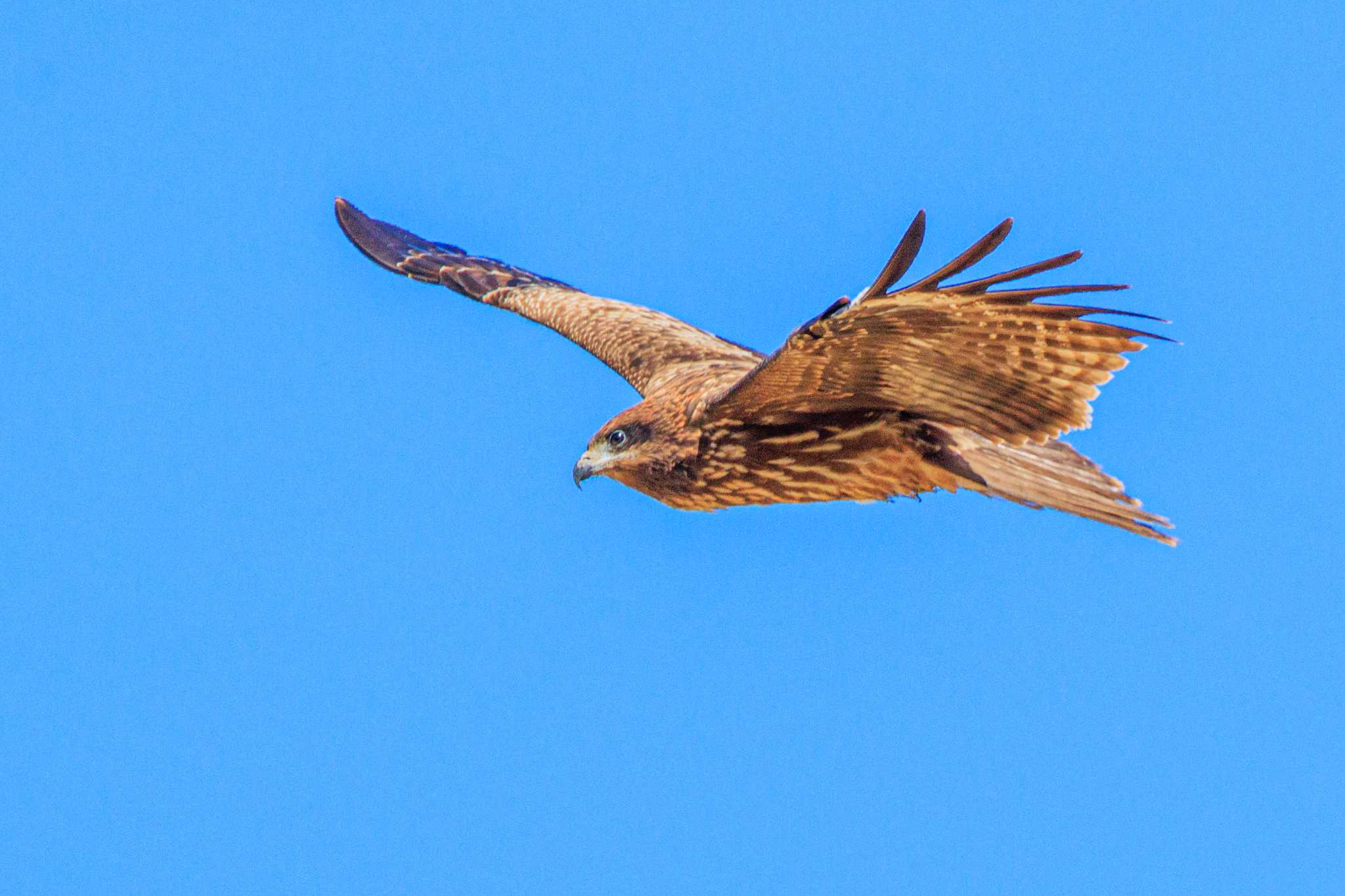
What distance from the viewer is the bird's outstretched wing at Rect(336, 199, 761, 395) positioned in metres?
9.97

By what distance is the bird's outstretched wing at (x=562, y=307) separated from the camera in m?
9.97

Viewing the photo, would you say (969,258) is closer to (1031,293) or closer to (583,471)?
(1031,293)

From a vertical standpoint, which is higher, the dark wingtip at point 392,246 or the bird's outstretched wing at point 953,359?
the dark wingtip at point 392,246

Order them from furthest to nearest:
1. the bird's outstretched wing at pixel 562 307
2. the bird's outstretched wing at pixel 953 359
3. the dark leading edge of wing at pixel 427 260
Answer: the dark leading edge of wing at pixel 427 260 → the bird's outstretched wing at pixel 562 307 → the bird's outstretched wing at pixel 953 359

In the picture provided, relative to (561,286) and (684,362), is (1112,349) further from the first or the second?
(561,286)

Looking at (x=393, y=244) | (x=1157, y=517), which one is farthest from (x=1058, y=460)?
(x=393, y=244)

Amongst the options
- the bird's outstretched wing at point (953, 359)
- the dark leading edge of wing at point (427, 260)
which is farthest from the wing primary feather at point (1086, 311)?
the dark leading edge of wing at point (427, 260)

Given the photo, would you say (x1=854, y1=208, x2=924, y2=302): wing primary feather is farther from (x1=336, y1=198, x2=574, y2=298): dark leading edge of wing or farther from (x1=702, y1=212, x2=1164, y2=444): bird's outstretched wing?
(x1=336, y1=198, x2=574, y2=298): dark leading edge of wing

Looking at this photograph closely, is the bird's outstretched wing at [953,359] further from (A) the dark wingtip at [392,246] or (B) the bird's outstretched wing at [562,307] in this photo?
(A) the dark wingtip at [392,246]

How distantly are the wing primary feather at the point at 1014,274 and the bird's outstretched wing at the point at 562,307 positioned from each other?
2544 millimetres

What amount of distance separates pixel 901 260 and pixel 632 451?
7.30 feet

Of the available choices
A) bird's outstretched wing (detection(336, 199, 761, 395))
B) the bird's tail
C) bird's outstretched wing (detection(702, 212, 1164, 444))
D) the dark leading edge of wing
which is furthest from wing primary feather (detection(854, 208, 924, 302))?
the dark leading edge of wing

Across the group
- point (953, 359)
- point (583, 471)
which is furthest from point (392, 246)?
point (953, 359)

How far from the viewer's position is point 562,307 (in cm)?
1094
